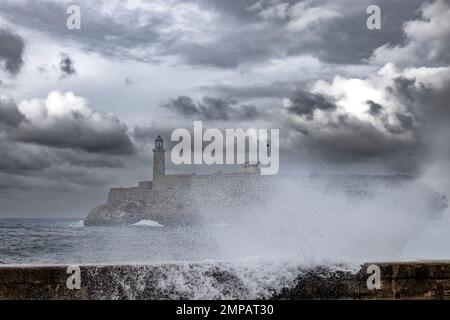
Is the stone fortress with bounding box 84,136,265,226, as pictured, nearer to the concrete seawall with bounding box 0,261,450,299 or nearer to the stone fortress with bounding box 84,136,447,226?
the stone fortress with bounding box 84,136,447,226

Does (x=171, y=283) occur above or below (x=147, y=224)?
above

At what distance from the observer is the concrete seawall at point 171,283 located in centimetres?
460

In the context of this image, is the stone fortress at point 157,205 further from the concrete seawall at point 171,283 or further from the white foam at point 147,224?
the concrete seawall at point 171,283

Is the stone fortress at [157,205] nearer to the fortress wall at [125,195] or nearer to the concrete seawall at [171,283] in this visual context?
the fortress wall at [125,195]

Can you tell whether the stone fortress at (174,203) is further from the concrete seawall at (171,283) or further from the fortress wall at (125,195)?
the concrete seawall at (171,283)

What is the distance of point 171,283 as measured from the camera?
184 inches

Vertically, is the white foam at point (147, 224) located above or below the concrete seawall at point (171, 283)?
below

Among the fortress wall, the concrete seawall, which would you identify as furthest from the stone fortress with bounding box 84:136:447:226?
the concrete seawall

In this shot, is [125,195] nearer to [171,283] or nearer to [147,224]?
[147,224]

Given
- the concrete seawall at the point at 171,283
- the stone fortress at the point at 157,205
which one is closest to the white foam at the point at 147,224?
the stone fortress at the point at 157,205

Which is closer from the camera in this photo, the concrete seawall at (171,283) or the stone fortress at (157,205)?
the concrete seawall at (171,283)

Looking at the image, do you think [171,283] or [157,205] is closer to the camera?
[171,283]

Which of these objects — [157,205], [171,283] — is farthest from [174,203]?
[171,283]
